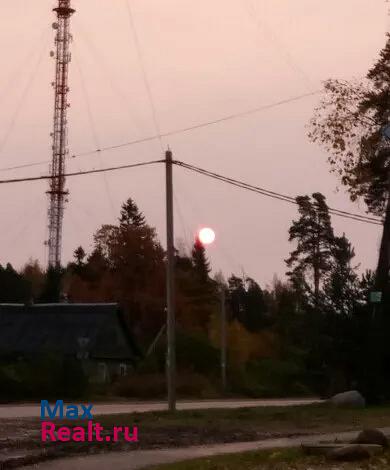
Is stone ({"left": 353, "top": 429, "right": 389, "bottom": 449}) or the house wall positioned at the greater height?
the house wall

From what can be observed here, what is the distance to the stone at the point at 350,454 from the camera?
18.1 meters

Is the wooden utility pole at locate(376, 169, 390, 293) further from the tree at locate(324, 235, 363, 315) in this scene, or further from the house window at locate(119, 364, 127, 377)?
the house window at locate(119, 364, 127, 377)

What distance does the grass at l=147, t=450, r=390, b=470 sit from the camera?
17.3 meters

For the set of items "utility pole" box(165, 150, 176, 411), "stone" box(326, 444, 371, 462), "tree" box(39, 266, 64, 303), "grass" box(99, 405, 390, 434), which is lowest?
"stone" box(326, 444, 371, 462)

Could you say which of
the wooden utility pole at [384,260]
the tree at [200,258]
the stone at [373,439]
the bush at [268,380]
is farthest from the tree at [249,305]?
the stone at [373,439]

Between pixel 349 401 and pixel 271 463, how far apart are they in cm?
1866

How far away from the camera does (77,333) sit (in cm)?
6569

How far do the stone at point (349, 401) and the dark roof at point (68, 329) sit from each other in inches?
1136

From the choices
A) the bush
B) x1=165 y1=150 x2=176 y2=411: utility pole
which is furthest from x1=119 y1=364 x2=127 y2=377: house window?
x1=165 y1=150 x2=176 y2=411: utility pole

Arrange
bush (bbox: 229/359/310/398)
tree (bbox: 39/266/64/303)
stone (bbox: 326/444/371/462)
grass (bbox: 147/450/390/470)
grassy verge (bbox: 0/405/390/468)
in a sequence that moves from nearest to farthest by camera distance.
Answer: grass (bbox: 147/450/390/470) → stone (bbox: 326/444/371/462) → grassy verge (bbox: 0/405/390/468) → bush (bbox: 229/359/310/398) → tree (bbox: 39/266/64/303)

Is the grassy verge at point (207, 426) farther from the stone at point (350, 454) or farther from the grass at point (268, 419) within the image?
the stone at point (350, 454)

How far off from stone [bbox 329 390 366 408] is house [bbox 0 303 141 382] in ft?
91.8

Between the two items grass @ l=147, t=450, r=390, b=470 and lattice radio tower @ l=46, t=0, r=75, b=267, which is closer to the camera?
grass @ l=147, t=450, r=390, b=470

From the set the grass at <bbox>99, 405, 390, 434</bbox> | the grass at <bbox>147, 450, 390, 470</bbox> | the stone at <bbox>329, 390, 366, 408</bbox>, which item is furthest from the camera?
the stone at <bbox>329, 390, 366, 408</bbox>
